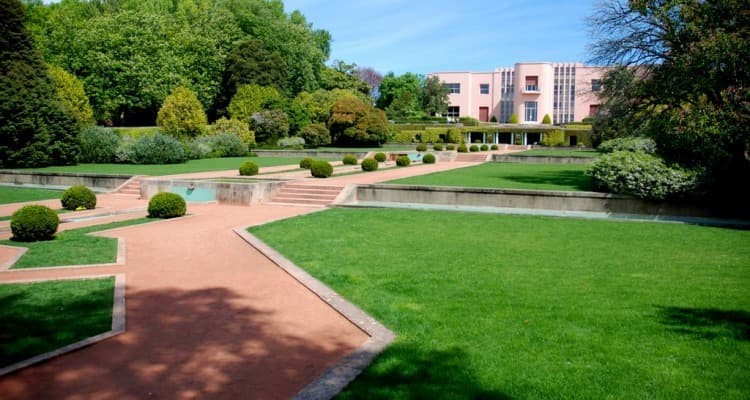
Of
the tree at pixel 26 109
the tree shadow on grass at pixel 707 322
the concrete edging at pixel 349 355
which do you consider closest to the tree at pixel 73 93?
the tree at pixel 26 109

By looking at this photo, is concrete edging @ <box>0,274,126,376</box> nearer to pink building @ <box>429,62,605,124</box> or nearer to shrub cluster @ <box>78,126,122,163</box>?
shrub cluster @ <box>78,126,122,163</box>

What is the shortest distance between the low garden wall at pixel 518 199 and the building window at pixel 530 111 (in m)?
57.9

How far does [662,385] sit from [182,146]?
2935 cm

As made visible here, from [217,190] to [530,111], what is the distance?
2333 inches

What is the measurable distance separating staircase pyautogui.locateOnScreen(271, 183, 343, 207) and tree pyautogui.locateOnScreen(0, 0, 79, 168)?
15.5m

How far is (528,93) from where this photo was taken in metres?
69.8

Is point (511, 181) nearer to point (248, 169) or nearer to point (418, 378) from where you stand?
point (248, 169)

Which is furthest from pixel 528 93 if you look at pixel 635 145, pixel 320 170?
pixel 320 170

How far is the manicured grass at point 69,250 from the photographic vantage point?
8.94 m

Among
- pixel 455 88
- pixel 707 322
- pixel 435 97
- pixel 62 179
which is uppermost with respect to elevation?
pixel 455 88

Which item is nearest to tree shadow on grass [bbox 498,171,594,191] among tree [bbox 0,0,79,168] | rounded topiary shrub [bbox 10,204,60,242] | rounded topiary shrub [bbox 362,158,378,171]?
rounded topiary shrub [bbox 362,158,378,171]

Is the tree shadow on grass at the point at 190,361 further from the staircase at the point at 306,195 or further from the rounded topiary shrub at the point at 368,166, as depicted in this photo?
the rounded topiary shrub at the point at 368,166

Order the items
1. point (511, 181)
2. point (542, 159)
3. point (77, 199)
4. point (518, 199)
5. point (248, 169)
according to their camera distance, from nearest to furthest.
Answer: point (518, 199)
point (77, 199)
point (511, 181)
point (248, 169)
point (542, 159)

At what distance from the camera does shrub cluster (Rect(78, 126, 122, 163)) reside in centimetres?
2956
